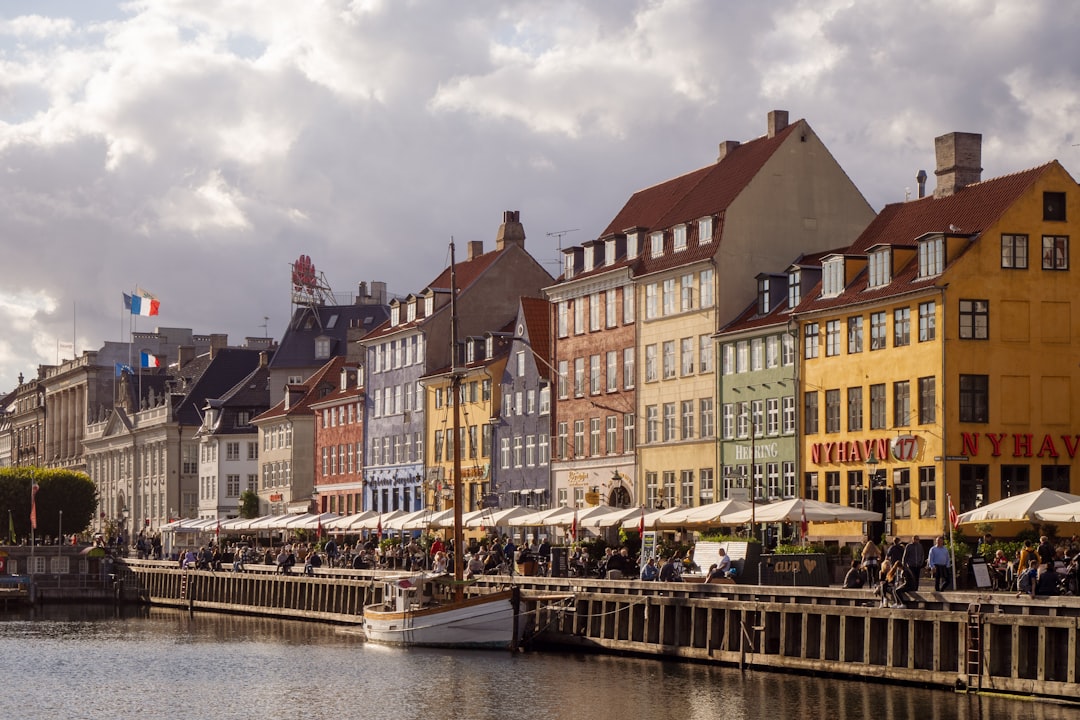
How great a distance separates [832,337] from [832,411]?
287cm

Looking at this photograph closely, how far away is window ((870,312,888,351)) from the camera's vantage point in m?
74.8

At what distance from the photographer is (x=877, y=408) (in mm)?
75188

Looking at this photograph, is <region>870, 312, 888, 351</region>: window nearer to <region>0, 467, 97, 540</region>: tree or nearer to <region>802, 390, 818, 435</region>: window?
<region>802, 390, 818, 435</region>: window

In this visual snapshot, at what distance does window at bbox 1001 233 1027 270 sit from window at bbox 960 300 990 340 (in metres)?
1.71

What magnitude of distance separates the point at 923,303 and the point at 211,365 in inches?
3978

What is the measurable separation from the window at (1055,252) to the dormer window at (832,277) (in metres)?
8.30

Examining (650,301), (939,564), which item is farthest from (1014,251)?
(939,564)

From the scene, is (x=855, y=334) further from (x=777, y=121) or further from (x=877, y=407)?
(x=777, y=121)

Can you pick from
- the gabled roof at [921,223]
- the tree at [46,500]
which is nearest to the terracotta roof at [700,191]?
the gabled roof at [921,223]

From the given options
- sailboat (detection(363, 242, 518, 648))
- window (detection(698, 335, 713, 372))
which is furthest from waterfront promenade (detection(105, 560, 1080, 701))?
window (detection(698, 335, 713, 372))

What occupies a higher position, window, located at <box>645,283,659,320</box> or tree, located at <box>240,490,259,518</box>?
window, located at <box>645,283,659,320</box>

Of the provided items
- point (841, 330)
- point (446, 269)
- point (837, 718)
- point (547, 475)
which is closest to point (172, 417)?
point (446, 269)

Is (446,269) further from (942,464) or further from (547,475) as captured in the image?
(942,464)

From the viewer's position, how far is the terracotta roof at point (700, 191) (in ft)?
286
